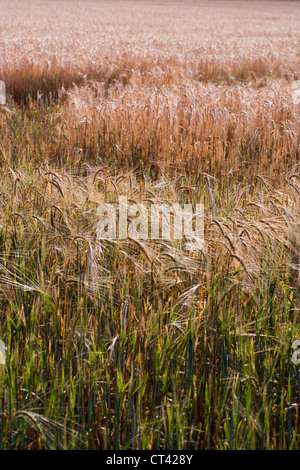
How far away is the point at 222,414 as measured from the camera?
123 cm

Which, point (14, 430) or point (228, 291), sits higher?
point (228, 291)

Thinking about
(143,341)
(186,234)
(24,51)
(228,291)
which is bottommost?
(143,341)

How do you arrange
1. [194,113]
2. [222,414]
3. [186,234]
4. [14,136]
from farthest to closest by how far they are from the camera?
[14,136], [194,113], [186,234], [222,414]

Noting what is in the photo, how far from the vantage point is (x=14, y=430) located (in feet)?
3.95

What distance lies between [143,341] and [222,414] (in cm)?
32

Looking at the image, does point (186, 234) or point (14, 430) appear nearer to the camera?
point (14, 430)

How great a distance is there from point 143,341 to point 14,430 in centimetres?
43

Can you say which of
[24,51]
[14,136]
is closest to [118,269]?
[14,136]
